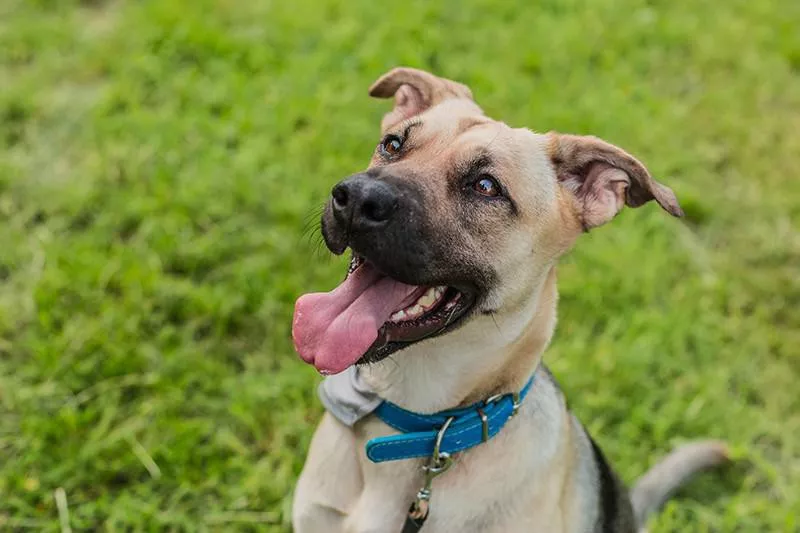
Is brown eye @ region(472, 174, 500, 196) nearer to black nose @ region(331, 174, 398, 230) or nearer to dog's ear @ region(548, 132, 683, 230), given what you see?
dog's ear @ region(548, 132, 683, 230)

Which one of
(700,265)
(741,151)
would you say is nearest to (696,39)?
(741,151)

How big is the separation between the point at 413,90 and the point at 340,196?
1.09 m

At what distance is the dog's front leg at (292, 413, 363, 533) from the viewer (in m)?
3.18

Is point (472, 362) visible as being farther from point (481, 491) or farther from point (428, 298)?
point (481, 491)

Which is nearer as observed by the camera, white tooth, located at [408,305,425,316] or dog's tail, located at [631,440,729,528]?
white tooth, located at [408,305,425,316]

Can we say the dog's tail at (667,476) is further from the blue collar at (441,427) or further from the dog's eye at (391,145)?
the dog's eye at (391,145)

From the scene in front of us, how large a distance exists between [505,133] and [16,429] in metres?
2.76

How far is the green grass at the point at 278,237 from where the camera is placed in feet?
13.9

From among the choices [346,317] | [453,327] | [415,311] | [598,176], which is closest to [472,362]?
[453,327]

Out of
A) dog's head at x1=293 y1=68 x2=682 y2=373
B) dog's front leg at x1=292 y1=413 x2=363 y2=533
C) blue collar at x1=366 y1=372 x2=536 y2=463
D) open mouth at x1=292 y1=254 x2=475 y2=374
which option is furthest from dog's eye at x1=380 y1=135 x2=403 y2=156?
dog's front leg at x1=292 y1=413 x2=363 y2=533

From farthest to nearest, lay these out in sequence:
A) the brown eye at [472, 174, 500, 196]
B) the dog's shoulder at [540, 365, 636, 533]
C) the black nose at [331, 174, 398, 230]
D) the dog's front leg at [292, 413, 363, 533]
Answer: the dog's shoulder at [540, 365, 636, 533] < the dog's front leg at [292, 413, 363, 533] < the brown eye at [472, 174, 500, 196] < the black nose at [331, 174, 398, 230]

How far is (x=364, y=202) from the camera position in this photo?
8.74ft

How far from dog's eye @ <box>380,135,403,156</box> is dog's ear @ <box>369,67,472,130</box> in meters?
0.36

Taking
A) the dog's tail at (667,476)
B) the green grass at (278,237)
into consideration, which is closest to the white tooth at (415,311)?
the green grass at (278,237)
